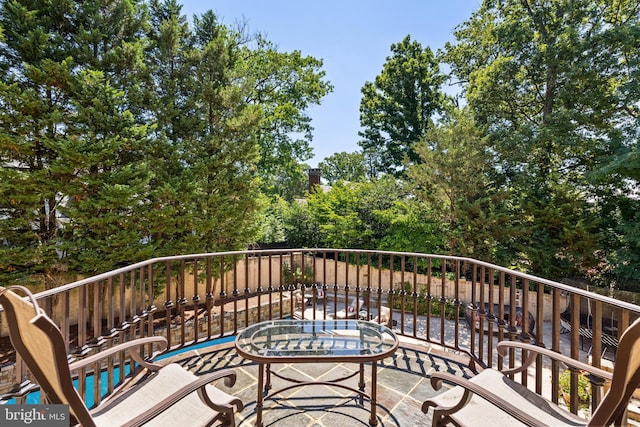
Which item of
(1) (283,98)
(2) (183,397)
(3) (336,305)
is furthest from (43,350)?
(1) (283,98)

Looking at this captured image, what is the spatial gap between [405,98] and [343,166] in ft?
35.0

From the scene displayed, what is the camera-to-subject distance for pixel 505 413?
1345mm

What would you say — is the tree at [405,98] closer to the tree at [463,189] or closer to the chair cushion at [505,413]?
the tree at [463,189]

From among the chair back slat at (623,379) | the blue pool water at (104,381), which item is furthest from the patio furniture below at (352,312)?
the chair back slat at (623,379)

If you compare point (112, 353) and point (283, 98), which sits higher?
point (283, 98)

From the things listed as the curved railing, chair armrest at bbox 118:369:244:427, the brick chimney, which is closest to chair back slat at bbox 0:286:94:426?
chair armrest at bbox 118:369:244:427

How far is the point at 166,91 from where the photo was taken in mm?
8844

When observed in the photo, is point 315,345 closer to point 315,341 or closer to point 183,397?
point 315,341

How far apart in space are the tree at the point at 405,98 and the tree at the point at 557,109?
5.26 meters

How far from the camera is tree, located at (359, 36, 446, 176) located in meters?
16.7

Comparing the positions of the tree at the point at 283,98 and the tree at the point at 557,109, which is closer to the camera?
the tree at the point at 557,109

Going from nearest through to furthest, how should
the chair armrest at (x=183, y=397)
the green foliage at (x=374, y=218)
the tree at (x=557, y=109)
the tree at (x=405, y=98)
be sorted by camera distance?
1. the chair armrest at (x=183, y=397)
2. the tree at (x=557, y=109)
3. the green foliage at (x=374, y=218)
4. the tree at (x=405, y=98)

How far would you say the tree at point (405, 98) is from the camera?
657 inches

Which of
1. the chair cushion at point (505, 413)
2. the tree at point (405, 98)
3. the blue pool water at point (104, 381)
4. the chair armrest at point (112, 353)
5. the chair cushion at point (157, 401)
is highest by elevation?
the tree at point (405, 98)
